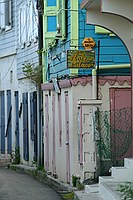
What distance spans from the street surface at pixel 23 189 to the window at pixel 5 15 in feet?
24.4

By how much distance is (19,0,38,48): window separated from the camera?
22.5 meters

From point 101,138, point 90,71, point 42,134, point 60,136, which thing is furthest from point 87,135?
point 42,134

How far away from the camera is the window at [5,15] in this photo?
2631cm

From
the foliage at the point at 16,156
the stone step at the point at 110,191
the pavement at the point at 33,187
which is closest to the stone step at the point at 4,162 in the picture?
the foliage at the point at 16,156

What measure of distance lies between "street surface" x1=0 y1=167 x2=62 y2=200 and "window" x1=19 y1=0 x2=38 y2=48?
4.82 metres

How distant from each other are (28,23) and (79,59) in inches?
324

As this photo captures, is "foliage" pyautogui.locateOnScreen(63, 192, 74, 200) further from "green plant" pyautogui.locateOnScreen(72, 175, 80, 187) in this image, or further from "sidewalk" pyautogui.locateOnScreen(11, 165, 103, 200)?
"green plant" pyautogui.locateOnScreen(72, 175, 80, 187)

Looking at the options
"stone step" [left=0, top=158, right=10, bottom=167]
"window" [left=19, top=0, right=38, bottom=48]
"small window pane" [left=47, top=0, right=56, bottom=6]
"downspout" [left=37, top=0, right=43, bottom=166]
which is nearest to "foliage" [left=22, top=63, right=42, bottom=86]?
"downspout" [left=37, top=0, right=43, bottom=166]

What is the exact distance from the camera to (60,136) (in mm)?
18203

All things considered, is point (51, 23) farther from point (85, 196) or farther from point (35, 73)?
point (85, 196)

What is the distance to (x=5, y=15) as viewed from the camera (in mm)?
26344

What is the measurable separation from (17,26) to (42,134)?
552cm

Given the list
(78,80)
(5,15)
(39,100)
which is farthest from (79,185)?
(5,15)

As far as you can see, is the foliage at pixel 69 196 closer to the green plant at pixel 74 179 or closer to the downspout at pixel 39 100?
the green plant at pixel 74 179
